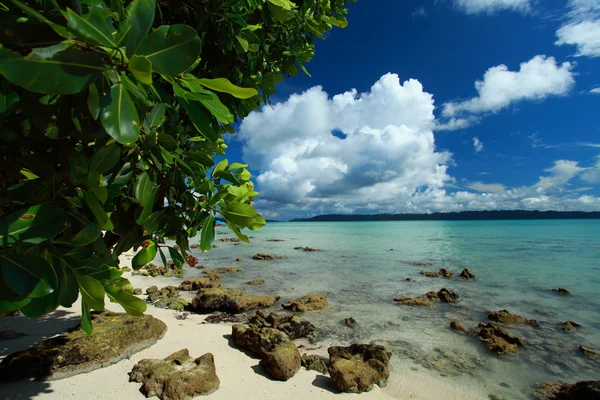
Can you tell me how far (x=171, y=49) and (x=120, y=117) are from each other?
8.3 inches

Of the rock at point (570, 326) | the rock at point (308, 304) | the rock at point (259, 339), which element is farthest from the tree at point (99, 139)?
the rock at point (570, 326)

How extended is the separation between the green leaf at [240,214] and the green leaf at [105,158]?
0.52 meters

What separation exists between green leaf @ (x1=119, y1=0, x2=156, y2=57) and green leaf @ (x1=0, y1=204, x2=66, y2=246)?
22.3 inches

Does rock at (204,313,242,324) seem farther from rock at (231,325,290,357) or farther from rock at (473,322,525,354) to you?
rock at (473,322,525,354)

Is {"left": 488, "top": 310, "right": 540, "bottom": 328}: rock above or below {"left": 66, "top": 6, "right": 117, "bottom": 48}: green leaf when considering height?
below

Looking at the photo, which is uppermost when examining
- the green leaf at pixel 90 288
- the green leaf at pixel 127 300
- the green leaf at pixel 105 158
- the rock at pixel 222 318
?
the green leaf at pixel 105 158

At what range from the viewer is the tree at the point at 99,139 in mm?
702

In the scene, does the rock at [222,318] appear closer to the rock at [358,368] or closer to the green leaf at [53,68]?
the rock at [358,368]

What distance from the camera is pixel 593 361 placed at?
6.75m

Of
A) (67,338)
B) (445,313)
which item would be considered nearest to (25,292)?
(67,338)

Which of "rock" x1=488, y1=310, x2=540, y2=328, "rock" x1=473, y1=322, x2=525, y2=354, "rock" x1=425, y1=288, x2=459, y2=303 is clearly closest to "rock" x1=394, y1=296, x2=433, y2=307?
"rock" x1=425, y1=288, x2=459, y2=303

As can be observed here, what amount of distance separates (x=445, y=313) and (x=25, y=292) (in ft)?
35.6

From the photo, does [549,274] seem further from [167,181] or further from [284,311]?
[167,181]

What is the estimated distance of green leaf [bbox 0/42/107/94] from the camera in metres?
0.65
